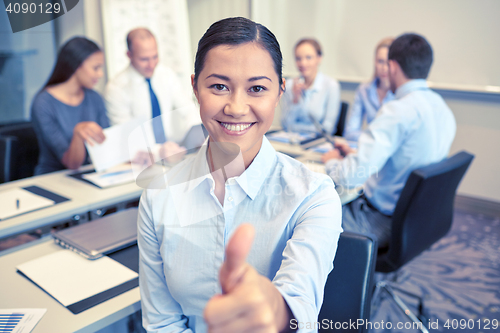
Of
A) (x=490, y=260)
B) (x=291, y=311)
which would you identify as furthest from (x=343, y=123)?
(x=291, y=311)

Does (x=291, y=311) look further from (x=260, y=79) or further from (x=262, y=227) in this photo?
(x=260, y=79)

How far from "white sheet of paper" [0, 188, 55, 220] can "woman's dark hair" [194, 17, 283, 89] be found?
1.11 meters

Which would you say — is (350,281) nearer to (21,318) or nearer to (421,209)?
(421,209)

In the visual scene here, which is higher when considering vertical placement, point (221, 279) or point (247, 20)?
point (247, 20)

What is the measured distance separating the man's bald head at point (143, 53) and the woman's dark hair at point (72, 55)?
0.79 feet

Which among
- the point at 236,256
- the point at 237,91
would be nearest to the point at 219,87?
the point at 237,91

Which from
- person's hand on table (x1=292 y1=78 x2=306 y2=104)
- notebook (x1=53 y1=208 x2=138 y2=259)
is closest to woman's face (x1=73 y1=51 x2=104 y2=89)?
notebook (x1=53 y1=208 x2=138 y2=259)

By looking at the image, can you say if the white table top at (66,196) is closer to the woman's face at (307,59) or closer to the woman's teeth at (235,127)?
the woman's teeth at (235,127)

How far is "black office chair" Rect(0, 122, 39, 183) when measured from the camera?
80.8 inches

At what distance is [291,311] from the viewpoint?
21.1 inches

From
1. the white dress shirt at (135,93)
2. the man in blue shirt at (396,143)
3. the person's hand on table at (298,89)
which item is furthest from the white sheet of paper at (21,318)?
the person's hand on table at (298,89)

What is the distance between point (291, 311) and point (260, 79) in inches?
14.9

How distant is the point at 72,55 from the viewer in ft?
7.01

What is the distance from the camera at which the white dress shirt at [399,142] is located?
5.56 feet
